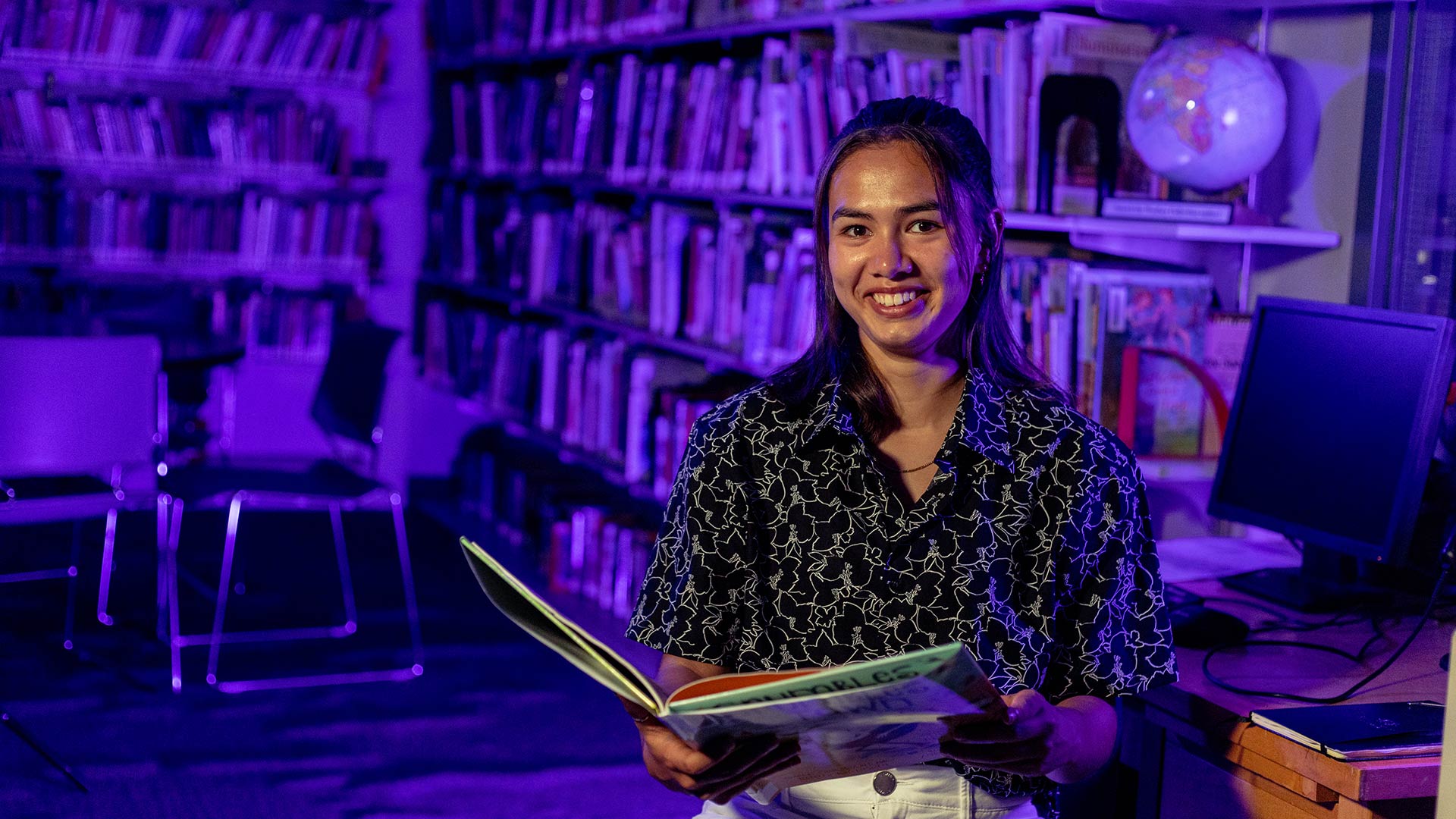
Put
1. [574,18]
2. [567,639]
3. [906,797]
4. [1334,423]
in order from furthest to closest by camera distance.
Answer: [574,18]
[1334,423]
[906,797]
[567,639]

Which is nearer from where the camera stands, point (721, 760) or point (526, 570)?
point (721, 760)

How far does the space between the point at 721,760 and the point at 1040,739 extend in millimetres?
299

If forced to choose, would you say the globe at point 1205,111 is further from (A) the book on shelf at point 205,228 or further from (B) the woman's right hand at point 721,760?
(A) the book on shelf at point 205,228

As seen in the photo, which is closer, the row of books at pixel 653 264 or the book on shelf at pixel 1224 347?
the book on shelf at pixel 1224 347

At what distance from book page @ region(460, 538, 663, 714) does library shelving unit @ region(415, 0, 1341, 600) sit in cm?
135

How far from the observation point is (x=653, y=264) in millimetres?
4055

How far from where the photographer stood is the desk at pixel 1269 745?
4.62 feet

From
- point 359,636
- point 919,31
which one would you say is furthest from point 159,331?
point 919,31

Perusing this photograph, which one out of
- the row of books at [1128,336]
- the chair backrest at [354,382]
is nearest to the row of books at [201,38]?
the chair backrest at [354,382]

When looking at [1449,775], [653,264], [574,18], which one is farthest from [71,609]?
[1449,775]

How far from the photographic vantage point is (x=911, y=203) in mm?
1472

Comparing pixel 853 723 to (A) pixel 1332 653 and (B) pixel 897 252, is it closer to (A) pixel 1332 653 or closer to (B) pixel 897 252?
(B) pixel 897 252

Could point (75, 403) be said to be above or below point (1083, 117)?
below

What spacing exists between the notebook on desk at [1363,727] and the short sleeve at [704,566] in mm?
586
